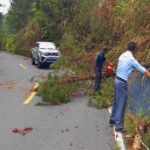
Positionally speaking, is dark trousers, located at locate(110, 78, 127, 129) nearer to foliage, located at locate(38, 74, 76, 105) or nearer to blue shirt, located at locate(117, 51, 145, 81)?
blue shirt, located at locate(117, 51, 145, 81)

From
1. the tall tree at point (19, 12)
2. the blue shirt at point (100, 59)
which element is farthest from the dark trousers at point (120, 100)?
the tall tree at point (19, 12)

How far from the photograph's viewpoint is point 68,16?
31688 millimetres

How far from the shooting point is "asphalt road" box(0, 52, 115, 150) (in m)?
6.38

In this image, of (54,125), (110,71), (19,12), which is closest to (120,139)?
(54,125)

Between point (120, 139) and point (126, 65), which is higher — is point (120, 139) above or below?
below

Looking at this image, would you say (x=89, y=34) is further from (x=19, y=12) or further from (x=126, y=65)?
(x=19, y=12)

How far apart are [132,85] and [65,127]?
224 cm

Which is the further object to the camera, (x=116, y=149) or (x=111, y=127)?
(x=111, y=127)

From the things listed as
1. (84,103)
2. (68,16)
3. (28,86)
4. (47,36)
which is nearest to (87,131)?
(84,103)

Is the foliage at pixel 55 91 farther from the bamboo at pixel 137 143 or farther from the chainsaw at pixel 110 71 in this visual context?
the bamboo at pixel 137 143

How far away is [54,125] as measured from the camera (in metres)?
7.82

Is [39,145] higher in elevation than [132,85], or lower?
lower

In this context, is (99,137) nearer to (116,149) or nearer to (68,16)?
(116,149)

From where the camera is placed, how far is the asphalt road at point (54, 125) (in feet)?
20.9
